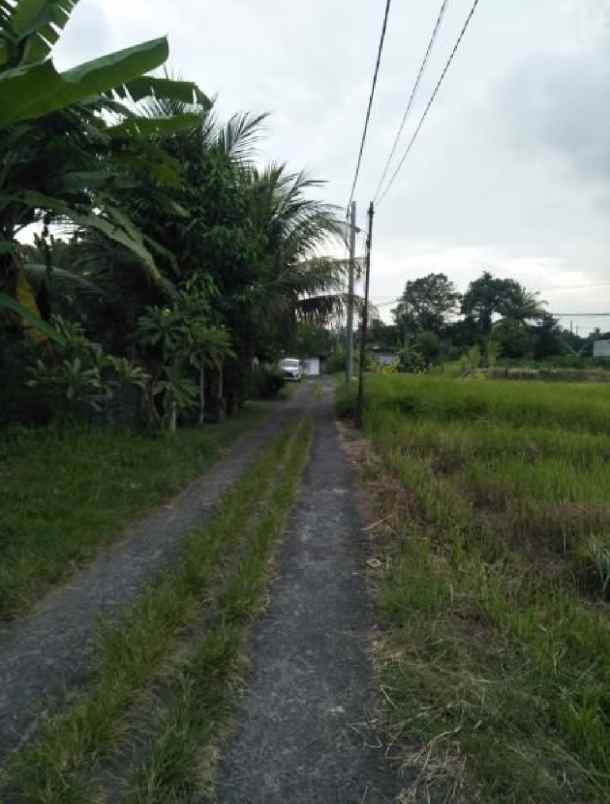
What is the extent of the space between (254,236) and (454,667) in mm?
8648

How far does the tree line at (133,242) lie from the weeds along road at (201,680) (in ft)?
9.05

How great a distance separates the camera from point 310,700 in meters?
2.08

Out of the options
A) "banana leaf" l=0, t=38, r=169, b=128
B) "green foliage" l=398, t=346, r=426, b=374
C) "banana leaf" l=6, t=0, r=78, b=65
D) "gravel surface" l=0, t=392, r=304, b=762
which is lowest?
"gravel surface" l=0, t=392, r=304, b=762

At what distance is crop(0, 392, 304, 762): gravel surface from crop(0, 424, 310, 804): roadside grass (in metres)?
0.11

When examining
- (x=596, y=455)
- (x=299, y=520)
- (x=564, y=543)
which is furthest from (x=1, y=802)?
(x=596, y=455)

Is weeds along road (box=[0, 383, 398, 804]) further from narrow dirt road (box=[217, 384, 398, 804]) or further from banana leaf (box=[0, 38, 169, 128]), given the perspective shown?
banana leaf (box=[0, 38, 169, 128])

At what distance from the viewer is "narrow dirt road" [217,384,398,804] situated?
5.43ft

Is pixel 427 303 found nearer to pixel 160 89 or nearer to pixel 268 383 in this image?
pixel 268 383

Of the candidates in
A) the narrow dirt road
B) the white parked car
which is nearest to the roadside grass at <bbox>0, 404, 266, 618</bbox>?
the narrow dirt road

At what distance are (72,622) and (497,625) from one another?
7.51ft

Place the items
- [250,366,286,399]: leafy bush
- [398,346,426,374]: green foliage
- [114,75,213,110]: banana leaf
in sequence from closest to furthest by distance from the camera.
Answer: [114,75,213,110]: banana leaf
[250,366,286,399]: leafy bush
[398,346,426,374]: green foliage

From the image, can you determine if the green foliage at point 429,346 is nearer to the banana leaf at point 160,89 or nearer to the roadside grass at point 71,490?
the roadside grass at point 71,490

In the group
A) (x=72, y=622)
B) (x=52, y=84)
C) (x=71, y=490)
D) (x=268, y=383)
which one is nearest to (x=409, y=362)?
(x=268, y=383)

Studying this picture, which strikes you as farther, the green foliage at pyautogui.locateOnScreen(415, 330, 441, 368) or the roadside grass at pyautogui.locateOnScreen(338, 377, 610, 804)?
the green foliage at pyautogui.locateOnScreen(415, 330, 441, 368)
